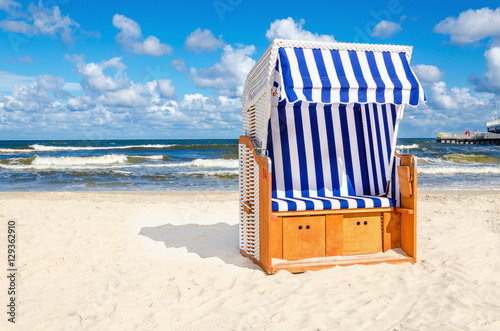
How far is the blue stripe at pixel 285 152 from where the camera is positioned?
4.71 metres

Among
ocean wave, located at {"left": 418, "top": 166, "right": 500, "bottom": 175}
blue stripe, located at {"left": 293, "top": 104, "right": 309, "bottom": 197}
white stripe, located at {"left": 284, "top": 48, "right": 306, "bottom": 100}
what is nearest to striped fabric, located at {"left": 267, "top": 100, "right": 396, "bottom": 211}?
blue stripe, located at {"left": 293, "top": 104, "right": 309, "bottom": 197}

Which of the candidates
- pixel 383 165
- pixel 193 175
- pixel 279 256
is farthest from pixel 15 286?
pixel 193 175

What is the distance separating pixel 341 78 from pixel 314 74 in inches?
10.7

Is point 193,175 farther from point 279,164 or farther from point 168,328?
point 168,328

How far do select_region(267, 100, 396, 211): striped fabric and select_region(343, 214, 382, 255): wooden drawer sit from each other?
358mm

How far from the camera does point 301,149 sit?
4816 mm

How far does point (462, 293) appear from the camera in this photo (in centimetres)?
336

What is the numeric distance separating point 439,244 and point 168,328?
369 centimetres

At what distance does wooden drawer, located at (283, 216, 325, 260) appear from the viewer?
414 centimetres

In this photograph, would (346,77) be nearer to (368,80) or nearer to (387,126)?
(368,80)

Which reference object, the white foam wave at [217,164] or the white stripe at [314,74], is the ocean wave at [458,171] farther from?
the white stripe at [314,74]

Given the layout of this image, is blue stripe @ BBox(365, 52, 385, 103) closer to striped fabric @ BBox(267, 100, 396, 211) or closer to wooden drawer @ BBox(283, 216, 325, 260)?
striped fabric @ BBox(267, 100, 396, 211)

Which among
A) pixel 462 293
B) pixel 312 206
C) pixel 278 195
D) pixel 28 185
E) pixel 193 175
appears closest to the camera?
pixel 462 293

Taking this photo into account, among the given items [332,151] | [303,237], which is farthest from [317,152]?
[303,237]
